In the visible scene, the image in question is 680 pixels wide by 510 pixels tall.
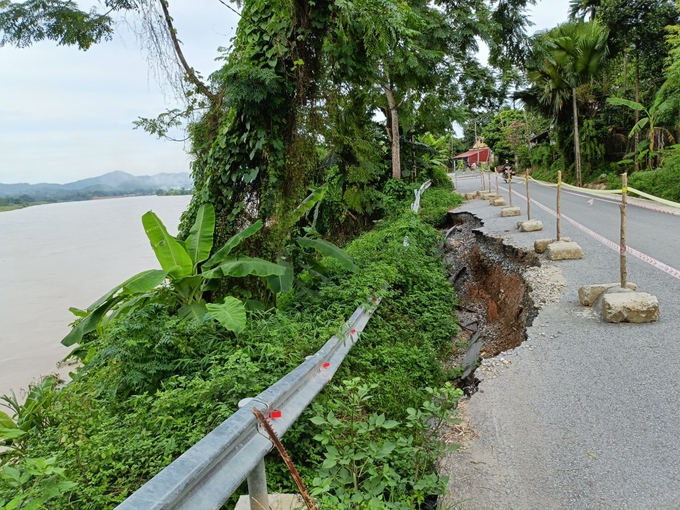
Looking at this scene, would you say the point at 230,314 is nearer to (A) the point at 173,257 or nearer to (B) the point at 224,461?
(A) the point at 173,257

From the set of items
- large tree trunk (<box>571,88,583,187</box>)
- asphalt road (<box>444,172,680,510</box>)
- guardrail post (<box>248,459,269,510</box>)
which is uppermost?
large tree trunk (<box>571,88,583,187</box>)

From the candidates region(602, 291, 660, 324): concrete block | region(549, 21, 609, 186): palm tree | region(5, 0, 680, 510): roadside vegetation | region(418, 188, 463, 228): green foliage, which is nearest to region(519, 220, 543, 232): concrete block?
region(5, 0, 680, 510): roadside vegetation

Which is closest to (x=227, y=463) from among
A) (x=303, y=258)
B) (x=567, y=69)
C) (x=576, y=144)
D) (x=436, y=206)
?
(x=303, y=258)

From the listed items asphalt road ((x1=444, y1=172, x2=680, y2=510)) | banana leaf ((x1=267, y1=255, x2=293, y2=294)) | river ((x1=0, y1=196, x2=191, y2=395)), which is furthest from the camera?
river ((x1=0, y1=196, x2=191, y2=395))

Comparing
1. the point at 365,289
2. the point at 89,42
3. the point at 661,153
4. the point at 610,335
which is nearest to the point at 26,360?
the point at 89,42

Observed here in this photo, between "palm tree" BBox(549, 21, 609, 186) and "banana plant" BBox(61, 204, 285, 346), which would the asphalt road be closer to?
"banana plant" BBox(61, 204, 285, 346)

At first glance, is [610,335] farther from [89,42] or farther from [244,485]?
[89,42]

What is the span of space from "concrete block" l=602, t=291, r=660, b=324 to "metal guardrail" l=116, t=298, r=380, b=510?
3282mm

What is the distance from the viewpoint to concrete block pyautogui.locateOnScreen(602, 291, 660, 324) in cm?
396

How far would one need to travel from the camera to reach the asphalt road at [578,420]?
2164 millimetres

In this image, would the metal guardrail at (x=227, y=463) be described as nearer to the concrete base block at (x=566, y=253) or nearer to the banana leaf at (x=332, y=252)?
the banana leaf at (x=332, y=252)

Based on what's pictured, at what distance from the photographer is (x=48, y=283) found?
13.8 m

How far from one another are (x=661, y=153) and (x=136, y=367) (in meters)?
21.5

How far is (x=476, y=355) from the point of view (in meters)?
4.38
